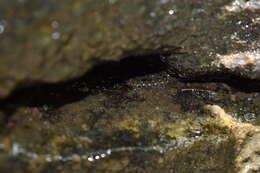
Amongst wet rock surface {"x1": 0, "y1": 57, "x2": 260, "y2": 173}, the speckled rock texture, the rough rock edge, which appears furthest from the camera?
the rough rock edge

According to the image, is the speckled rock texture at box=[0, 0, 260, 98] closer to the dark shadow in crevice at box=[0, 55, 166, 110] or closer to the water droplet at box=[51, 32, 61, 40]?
the water droplet at box=[51, 32, 61, 40]

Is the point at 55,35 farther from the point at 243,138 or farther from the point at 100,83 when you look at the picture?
the point at 243,138

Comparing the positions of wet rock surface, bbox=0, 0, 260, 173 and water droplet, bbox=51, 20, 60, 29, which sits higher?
water droplet, bbox=51, 20, 60, 29

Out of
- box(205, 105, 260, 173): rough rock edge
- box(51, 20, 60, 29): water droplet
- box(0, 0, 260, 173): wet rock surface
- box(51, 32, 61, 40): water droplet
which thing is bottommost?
box(205, 105, 260, 173): rough rock edge

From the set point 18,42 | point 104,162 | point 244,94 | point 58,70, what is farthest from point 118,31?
point 244,94

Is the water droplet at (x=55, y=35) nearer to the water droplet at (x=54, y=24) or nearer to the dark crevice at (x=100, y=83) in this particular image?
the water droplet at (x=54, y=24)

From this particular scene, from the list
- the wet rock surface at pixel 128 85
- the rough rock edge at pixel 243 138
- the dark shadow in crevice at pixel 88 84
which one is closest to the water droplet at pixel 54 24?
the wet rock surface at pixel 128 85

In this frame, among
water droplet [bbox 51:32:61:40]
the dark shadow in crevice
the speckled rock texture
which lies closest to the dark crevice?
the dark shadow in crevice
